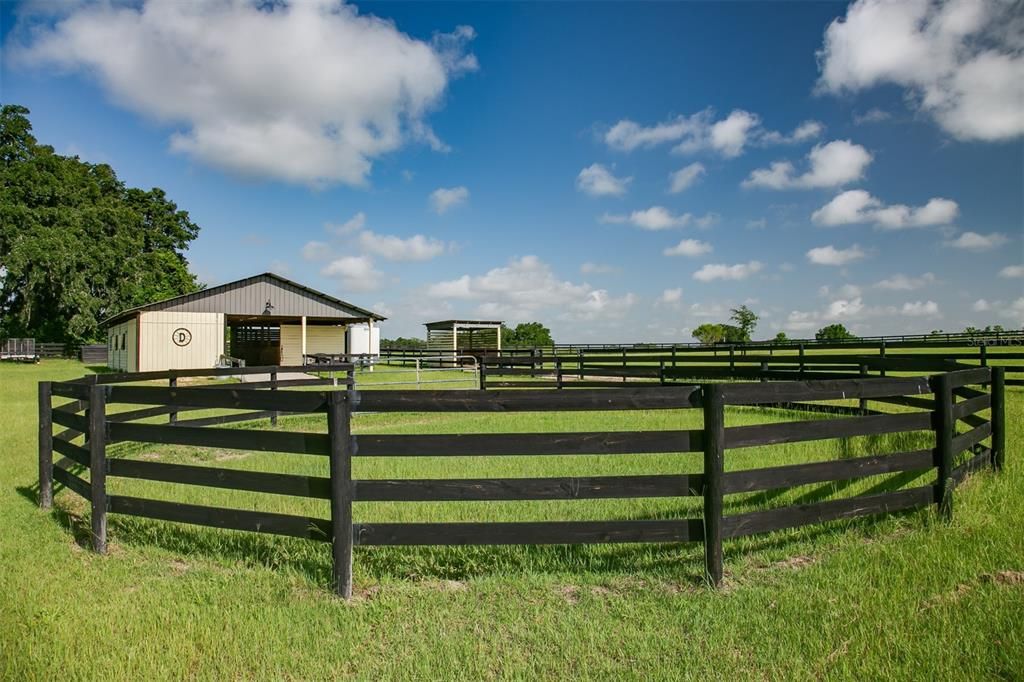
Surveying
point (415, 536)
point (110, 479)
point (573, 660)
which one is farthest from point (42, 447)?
point (573, 660)

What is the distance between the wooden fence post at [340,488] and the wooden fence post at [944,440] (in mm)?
4758

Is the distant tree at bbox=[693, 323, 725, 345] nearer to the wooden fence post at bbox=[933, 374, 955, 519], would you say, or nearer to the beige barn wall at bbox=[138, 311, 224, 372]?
the beige barn wall at bbox=[138, 311, 224, 372]

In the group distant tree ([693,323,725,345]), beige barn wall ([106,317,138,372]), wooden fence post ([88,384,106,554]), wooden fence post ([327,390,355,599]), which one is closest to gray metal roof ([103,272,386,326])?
beige barn wall ([106,317,138,372])

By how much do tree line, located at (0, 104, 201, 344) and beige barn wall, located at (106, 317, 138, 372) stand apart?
28.6 feet

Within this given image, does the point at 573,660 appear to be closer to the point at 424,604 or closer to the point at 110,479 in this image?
the point at 424,604

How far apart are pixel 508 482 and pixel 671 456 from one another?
4559mm

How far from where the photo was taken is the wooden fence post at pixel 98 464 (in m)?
4.93

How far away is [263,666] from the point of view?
3027mm

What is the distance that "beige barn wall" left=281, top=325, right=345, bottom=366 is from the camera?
3291 centimetres

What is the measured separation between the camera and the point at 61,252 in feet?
135

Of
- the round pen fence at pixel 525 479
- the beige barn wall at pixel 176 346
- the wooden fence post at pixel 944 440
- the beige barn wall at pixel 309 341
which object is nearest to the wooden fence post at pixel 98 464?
the round pen fence at pixel 525 479

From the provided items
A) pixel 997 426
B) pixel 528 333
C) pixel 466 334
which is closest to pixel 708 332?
pixel 528 333

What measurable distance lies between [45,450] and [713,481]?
21.9ft

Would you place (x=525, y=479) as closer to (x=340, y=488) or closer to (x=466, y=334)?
(x=340, y=488)
